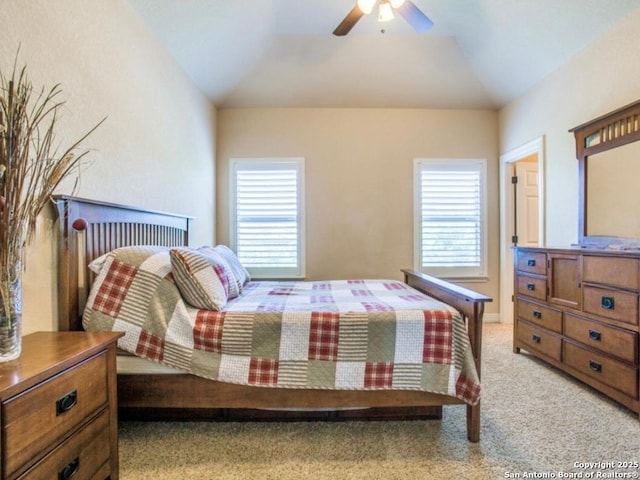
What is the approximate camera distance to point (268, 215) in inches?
166

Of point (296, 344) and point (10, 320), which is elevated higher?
point (10, 320)

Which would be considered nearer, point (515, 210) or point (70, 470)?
point (70, 470)

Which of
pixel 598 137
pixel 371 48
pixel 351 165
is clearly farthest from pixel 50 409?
pixel 371 48

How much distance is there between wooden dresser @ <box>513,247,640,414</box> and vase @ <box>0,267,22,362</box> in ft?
9.73

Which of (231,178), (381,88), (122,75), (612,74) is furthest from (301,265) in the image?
(612,74)

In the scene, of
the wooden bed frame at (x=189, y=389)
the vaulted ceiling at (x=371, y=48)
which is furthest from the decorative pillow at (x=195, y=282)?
the vaulted ceiling at (x=371, y=48)

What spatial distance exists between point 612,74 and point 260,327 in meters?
3.21

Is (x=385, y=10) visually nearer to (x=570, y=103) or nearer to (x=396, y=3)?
(x=396, y=3)

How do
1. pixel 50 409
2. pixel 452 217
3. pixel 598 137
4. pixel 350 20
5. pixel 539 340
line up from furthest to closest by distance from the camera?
pixel 452 217 < pixel 539 340 < pixel 598 137 < pixel 350 20 < pixel 50 409

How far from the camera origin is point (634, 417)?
2018 millimetres

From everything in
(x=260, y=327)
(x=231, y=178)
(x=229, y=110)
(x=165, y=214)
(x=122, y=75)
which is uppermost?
(x=229, y=110)

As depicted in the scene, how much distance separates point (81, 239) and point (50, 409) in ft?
3.15

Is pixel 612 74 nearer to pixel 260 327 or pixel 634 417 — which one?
pixel 634 417

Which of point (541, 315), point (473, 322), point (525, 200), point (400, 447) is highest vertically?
point (525, 200)
